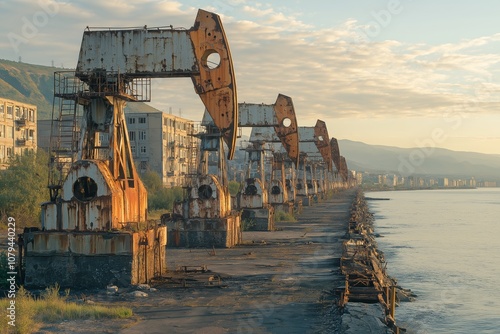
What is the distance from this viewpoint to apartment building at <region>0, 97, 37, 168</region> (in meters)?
67.6

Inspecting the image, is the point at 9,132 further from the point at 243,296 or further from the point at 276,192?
the point at 243,296

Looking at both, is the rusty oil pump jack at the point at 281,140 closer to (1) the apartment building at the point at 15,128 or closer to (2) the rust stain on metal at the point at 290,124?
(2) the rust stain on metal at the point at 290,124

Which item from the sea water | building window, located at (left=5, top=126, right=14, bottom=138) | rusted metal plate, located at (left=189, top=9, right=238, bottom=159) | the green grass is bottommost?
the sea water

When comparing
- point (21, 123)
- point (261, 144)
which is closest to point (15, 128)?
point (21, 123)

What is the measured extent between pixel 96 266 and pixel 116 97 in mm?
4981

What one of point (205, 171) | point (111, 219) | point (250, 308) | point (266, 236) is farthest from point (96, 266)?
point (266, 236)

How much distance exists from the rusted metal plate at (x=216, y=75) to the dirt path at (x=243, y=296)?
15.6 ft

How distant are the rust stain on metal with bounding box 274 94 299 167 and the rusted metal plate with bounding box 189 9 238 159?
18.2m

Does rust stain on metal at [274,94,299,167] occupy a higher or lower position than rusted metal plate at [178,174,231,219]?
higher

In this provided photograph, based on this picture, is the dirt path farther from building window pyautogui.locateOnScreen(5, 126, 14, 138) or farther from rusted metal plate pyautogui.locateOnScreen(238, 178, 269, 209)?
building window pyautogui.locateOnScreen(5, 126, 14, 138)

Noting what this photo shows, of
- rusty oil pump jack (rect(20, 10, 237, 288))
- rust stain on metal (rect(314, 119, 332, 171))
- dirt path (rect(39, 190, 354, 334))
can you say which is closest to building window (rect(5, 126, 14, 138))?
rust stain on metal (rect(314, 119, 332, 171))

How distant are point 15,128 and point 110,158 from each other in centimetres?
5486

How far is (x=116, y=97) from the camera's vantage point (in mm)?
19781

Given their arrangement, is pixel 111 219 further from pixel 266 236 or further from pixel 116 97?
pixel 266 236
